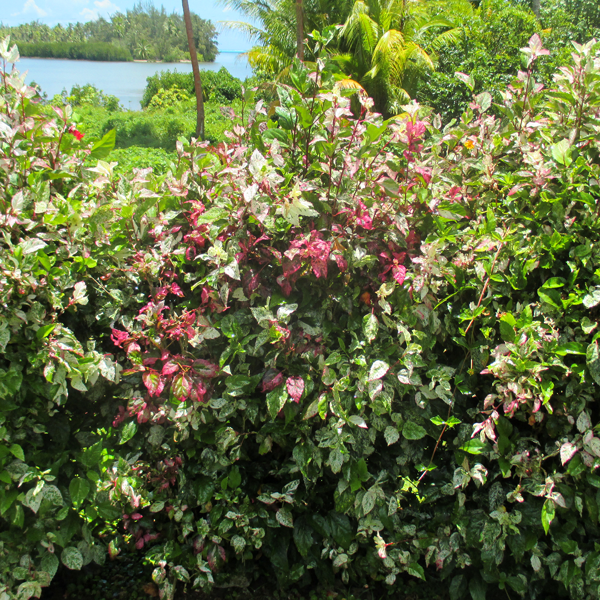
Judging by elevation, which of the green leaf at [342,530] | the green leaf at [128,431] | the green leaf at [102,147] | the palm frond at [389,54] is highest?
the palm frond at [389,54]

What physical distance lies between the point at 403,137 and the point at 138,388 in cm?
125

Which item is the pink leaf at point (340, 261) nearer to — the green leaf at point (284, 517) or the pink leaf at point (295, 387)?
the pink leaf at point (295, 387)

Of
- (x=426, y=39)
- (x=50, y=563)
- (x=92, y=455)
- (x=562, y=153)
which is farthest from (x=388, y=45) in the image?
(x=50, y=563)

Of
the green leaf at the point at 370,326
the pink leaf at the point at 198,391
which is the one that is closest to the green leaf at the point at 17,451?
the pink leaf at the point at 198,391

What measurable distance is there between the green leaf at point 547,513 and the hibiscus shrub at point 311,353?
0.16ft

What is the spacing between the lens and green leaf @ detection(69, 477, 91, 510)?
63.5 inches

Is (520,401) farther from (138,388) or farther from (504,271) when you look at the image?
(138,388)

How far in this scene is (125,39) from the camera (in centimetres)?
7906

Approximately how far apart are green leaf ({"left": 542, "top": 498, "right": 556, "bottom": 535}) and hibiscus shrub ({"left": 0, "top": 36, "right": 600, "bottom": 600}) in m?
0.05

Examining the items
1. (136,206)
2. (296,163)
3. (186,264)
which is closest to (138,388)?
(186,264)

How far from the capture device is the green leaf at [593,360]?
1486mm

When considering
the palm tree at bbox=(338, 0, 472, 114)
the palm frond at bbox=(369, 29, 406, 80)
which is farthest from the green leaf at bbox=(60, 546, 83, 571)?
the palm frond at bbox=(369, 29, 406, 80)

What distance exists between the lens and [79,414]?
1.90 metres

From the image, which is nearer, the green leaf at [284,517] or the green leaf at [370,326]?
the green leaf at [370,326]
